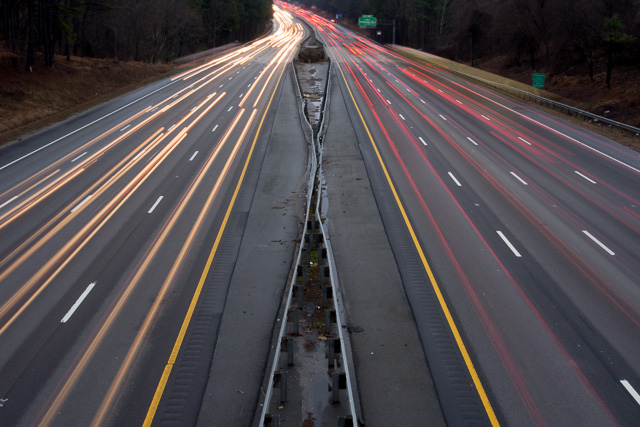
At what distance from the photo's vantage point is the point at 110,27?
66438mm

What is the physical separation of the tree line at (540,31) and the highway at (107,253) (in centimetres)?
3114

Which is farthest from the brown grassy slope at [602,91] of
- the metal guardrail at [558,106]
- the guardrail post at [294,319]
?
the guardrail post at [294,319]

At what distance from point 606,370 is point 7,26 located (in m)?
51.9

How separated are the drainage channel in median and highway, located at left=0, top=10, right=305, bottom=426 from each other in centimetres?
140

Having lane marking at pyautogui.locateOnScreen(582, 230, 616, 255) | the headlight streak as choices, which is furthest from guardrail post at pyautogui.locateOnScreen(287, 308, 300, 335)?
lane marking at pyautogui.locateOnScreen(582, 230, 616, 255)

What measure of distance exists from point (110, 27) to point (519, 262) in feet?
215

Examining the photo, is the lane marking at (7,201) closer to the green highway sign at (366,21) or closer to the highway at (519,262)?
the highway at (519,262)

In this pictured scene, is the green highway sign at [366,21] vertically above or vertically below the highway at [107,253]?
above

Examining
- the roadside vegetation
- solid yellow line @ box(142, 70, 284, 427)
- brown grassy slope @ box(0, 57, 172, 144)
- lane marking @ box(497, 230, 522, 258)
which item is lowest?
solid yellow line @ box(142, 70, 284, 427)

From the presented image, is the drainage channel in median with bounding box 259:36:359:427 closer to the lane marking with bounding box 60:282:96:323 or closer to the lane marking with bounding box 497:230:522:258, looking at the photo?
the lane marking with bounding box 60:282:96:323

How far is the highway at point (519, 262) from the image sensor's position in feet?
29.0

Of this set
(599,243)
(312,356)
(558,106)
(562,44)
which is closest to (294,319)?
(312,356)

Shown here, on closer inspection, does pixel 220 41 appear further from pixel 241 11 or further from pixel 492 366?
pixel 492 366

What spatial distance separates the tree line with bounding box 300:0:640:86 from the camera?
4475 cm
